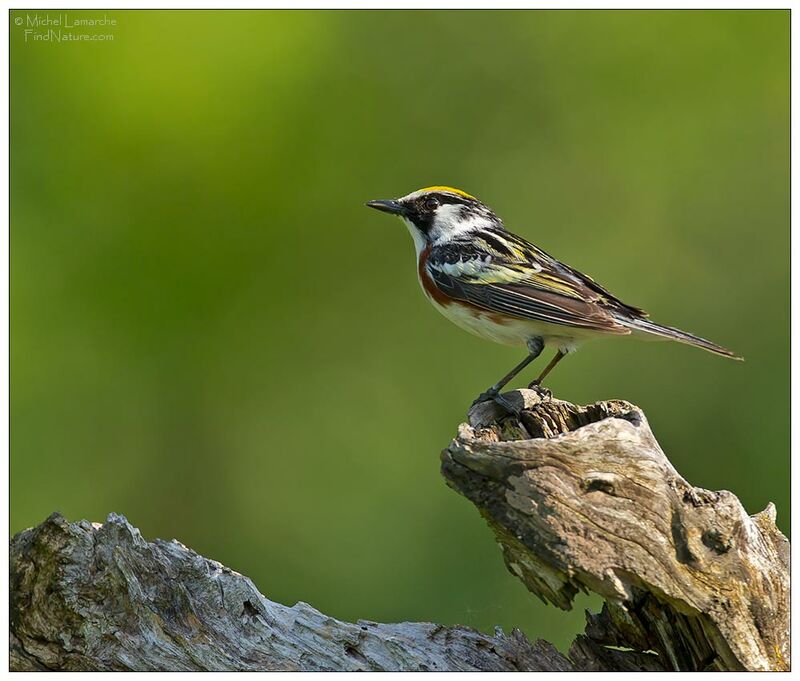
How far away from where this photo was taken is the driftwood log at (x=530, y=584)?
14.3 ft

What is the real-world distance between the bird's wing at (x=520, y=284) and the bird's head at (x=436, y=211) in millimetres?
200

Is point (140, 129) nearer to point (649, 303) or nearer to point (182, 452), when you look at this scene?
point (182, 452)

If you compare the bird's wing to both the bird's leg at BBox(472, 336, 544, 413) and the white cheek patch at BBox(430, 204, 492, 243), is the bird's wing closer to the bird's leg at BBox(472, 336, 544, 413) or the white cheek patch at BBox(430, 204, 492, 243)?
the white cheek patch at BBox(430, 204, 492, 243)

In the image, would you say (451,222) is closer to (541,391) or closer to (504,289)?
(504,289)

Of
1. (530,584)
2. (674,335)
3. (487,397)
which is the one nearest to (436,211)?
(487,397)

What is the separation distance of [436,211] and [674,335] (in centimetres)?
227

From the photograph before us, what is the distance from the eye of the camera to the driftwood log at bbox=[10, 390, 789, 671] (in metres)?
4.35

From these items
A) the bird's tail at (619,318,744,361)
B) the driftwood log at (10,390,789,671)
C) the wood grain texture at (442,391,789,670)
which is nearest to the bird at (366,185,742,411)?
the bird's tail at (619,318,744,361)

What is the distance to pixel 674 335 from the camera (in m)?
6.32

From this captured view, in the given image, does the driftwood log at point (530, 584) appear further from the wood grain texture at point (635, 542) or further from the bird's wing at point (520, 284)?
the bird's wing at point (520, 284)

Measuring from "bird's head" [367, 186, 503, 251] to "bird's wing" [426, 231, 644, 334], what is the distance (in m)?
0.20

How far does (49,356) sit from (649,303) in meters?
6.56

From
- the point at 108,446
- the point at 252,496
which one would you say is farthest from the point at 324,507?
the point at 108,446

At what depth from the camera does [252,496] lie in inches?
413
